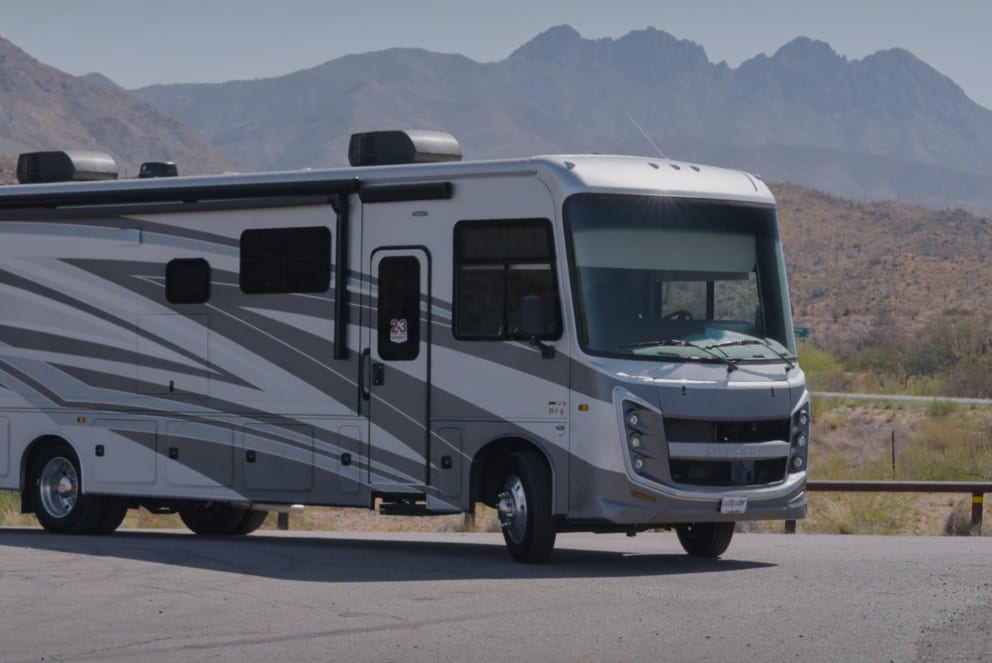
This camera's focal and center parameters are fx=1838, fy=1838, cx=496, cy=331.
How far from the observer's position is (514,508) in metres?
14.9

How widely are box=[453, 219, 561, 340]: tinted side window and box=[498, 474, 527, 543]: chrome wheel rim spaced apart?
1.21 meters

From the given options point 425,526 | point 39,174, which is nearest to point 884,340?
point 425,526

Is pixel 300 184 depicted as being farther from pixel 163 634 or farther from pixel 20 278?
pixel 163 634

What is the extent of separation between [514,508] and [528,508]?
8.1 inches

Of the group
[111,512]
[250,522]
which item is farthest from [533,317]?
[250,522]

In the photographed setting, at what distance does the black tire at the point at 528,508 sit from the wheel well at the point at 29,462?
5.28 metres

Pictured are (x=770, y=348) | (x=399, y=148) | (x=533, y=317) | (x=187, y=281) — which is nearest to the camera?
(x=533, y=317)

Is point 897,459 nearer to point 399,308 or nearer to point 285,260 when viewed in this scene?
point 285,260

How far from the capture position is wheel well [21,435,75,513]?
712 inches

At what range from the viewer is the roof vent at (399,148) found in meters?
16.2

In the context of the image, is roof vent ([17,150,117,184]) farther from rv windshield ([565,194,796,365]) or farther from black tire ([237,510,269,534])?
rv windshield ([565,194,796,365])

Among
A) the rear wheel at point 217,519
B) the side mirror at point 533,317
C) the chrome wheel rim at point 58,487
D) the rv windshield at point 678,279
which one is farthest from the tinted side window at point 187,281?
the rv windshield at point 678,279

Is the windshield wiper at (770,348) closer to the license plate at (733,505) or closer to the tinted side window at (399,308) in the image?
the license plate at (733,505)

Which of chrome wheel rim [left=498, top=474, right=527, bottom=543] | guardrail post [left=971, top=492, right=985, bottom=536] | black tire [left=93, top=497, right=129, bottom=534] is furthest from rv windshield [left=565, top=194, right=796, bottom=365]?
guardrail post [left=971, top=492, right=985, bottom=536]
